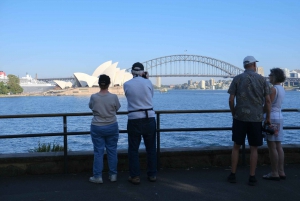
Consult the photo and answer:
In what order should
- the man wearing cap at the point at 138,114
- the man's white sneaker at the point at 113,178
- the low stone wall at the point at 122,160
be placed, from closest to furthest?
the man wearing cap at the point at 138,114 < the man's white sneaker at the point at 113,178 < the low stone wall at the point at 122,160

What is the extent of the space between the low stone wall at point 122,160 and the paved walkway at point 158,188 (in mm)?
153

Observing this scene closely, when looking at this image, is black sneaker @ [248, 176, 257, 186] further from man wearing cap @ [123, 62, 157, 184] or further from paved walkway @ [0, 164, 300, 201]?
man wearing cap @ [123, 62, 157, 184]

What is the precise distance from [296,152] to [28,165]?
423 cm

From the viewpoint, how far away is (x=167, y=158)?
5.79 metres

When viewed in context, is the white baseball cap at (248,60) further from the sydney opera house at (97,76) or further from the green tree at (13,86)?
Answer: the green tree at (13,86)

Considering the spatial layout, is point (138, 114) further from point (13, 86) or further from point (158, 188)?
point (13, 86)

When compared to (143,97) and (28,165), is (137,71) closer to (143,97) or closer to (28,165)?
(143,97)

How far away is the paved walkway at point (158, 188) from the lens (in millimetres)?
4320

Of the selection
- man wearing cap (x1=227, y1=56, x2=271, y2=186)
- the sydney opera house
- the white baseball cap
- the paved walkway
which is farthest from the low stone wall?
the sydney opera house

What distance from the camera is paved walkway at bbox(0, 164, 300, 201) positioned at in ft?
14.2

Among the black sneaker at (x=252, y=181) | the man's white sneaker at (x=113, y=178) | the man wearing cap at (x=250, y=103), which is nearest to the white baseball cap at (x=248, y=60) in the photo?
the man wearing cap at (x=250, y=103)

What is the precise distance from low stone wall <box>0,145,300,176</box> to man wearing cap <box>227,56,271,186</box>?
1.08 meters

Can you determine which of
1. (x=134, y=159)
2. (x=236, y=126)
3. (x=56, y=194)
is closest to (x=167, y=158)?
(x=134, y=159)

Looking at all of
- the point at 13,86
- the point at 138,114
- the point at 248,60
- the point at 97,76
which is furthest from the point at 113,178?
the point at 13,86
